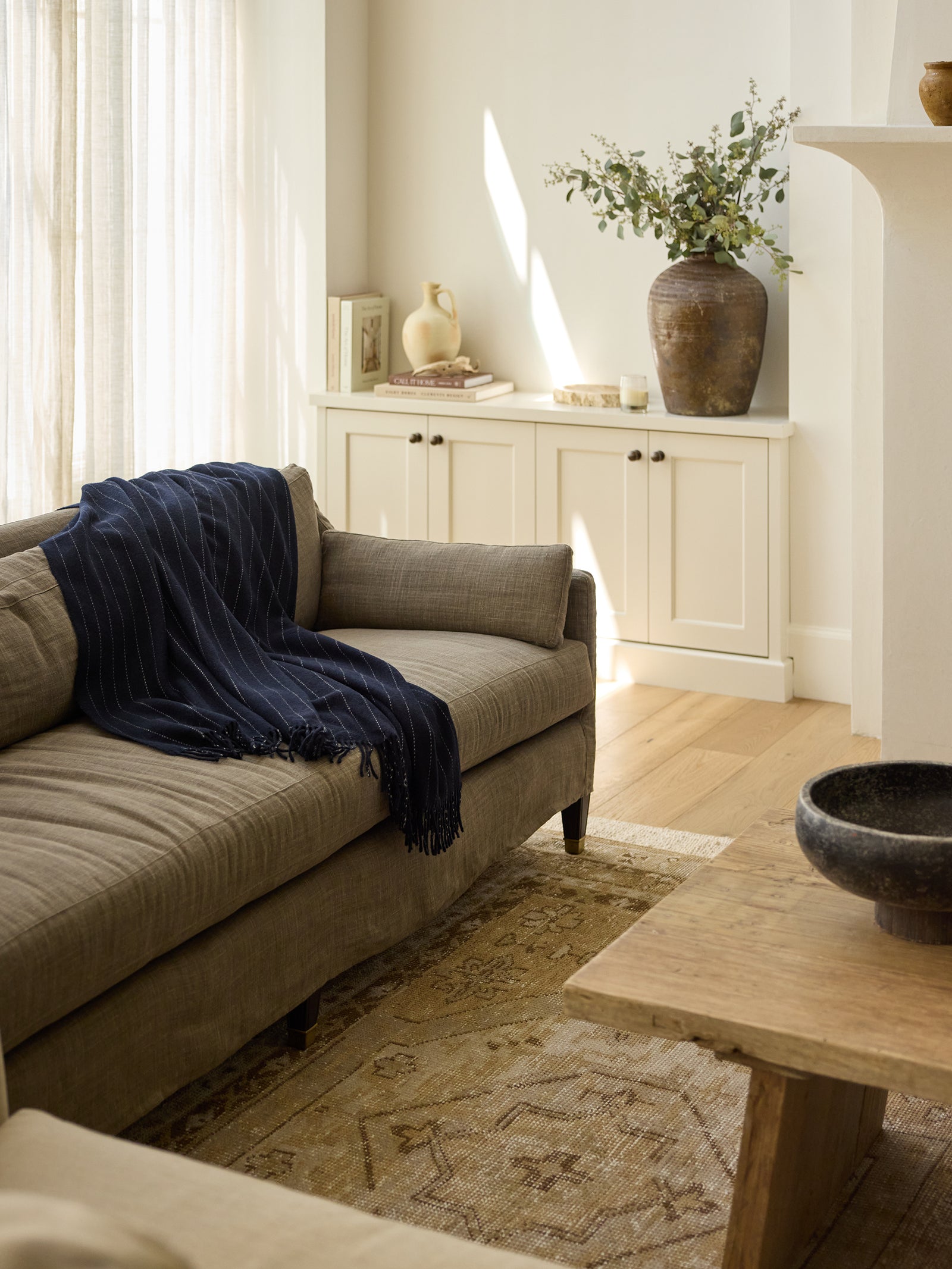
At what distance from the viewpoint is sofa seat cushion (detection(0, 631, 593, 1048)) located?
1815 millimetres

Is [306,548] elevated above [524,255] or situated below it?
below

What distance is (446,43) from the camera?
4.86 m

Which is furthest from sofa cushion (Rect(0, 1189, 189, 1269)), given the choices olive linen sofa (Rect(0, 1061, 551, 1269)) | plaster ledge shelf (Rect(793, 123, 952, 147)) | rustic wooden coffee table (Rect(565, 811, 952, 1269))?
plaster ledge shelf (Rect(793, 123, 952, 147))

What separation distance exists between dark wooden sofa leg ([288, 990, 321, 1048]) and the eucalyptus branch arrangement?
2622 millimetres

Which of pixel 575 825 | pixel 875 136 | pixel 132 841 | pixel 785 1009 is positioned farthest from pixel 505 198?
pixel 785 1009

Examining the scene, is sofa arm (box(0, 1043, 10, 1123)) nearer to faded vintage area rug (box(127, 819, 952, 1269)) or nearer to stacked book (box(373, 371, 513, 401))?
faded vintage area rug (box(127, 819, 952, 1269))

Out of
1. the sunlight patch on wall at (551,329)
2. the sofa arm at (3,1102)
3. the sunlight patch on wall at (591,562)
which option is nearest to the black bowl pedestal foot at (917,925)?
the sofa arm at (3,1102)

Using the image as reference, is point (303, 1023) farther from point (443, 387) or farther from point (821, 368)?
point (443, 387)

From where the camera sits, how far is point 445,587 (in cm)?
312

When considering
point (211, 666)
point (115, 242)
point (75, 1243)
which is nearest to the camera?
point (75, 1243)

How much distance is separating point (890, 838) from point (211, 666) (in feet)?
4.57

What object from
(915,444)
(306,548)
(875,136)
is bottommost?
(306,548)

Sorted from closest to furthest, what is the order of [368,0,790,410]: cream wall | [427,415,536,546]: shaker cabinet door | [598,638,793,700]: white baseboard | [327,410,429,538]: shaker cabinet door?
[598,638,793,700]: white baseboard
[368,0,790,410]: cream wall
[427,415,536,546]: shaker cabinet door
[327,410,429,538]: shaker cabinet door

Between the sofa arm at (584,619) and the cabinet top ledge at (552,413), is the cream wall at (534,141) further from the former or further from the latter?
the sofa arm at (584,619)
